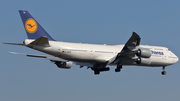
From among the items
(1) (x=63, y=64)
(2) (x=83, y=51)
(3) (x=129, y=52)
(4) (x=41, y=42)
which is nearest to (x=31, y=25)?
(4) (x=41, y=42)

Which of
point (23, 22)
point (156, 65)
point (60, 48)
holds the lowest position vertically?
point (156, 65)

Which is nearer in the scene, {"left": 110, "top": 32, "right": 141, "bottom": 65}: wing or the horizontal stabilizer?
the horizontal stabilizer

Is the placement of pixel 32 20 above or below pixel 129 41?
above

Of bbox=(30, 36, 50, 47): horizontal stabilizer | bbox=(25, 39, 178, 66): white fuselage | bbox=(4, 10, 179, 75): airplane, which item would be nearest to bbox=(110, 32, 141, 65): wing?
bbox=(4, 10, 179, 75): airplane

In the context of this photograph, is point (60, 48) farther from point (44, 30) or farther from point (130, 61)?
point (130, 61)

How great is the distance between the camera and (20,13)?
3616 cm

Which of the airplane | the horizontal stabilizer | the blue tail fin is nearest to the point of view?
the horizontal stabilizer

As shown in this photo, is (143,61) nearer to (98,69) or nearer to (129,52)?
(129,52)

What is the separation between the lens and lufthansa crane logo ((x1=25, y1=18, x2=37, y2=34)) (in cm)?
3628

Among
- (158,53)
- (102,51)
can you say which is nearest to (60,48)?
(102,51)

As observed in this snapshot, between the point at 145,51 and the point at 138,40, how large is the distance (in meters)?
2.39

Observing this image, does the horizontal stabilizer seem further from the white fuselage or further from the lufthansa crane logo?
the lufthansa crane logo

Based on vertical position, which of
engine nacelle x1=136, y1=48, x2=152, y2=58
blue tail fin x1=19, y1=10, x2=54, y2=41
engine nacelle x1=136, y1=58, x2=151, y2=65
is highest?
blue tail fin x1=19, y1=10, x2=54, y2=41

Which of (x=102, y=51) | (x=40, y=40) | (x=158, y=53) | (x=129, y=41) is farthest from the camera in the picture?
(x=158, y=53)
